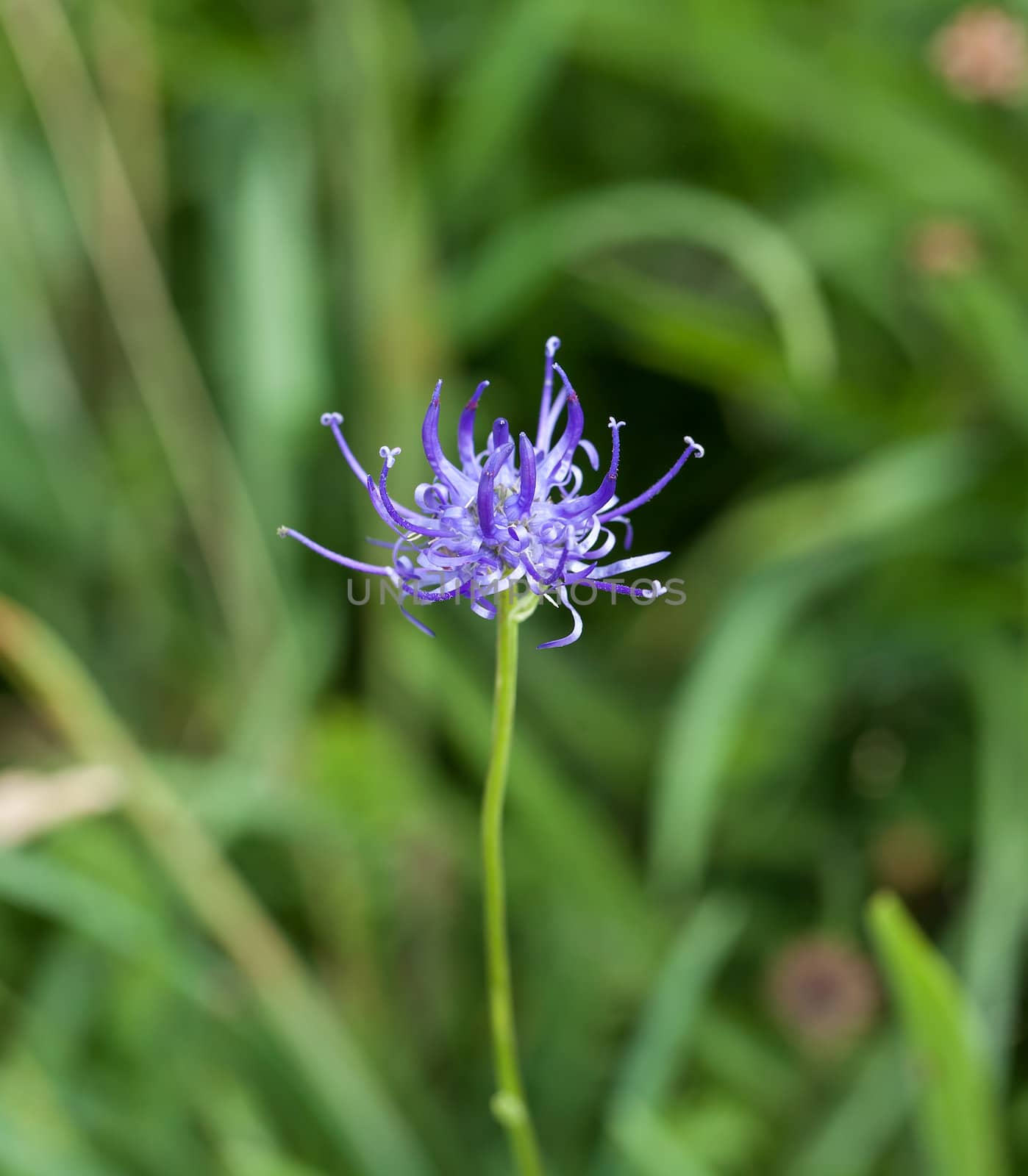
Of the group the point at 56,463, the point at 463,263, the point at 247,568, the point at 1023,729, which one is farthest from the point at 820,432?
the point at 56,463

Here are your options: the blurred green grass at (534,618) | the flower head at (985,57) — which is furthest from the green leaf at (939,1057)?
the flower head at (985,57)

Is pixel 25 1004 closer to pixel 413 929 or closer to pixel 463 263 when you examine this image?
pixel 413 929

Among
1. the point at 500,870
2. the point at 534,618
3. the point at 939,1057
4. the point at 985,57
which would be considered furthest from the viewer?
the point at 534,618

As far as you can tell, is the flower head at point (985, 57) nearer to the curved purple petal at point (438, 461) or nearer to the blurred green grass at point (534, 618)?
the blurred green grass at point (534, 618)

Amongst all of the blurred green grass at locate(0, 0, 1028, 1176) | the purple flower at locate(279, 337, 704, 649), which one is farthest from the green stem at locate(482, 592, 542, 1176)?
the blurred green grass at locate(0, 0, 1028, 1176)

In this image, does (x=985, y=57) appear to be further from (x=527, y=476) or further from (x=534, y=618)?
(x=527, y=476)

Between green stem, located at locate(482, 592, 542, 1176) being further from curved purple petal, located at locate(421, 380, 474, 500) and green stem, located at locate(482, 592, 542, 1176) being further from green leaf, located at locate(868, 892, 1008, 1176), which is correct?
green leaf, located at locate(868, 892, 1008, 1176)

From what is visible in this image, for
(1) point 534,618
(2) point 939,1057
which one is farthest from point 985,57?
(2) point 939,1057
